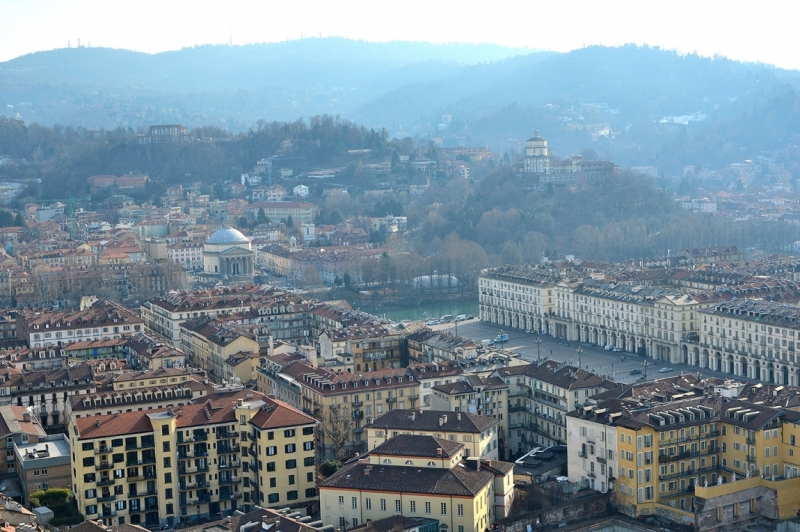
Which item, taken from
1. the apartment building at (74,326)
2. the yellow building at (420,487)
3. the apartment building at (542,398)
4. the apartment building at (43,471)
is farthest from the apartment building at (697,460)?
the apartment building at (74,326)

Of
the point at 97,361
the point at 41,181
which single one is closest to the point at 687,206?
the point at 41,181

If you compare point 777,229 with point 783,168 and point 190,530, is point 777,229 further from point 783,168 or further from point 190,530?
point 190,530

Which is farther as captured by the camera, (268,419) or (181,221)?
(181,221)

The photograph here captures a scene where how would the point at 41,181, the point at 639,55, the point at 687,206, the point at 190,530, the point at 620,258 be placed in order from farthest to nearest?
the point at 639,55 → the point at 41,181 → the point at 687,206 → the point at 620,258 → the point at 190,530

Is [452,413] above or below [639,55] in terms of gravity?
below

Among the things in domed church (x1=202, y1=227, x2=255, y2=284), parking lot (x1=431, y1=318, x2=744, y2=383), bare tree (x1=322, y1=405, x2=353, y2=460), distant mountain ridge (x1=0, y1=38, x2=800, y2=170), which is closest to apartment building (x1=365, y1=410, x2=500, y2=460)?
bare tree (x1=322, y1=405, x2=353, y2=460)

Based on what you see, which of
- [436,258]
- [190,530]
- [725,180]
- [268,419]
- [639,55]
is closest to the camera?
[190,530]

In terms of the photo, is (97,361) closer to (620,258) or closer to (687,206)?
(620,258)
